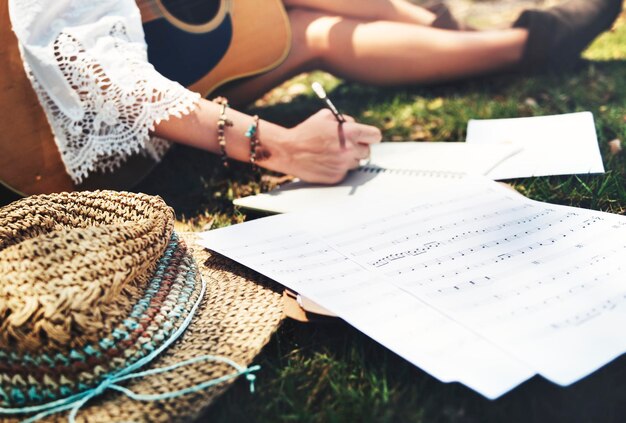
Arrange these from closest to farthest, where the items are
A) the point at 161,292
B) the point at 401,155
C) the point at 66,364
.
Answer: the point at 66,364 < the point at 161,292 < the point at 401,155

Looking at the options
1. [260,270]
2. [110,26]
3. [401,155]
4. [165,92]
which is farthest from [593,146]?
[110,26]

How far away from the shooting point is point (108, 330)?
77cm

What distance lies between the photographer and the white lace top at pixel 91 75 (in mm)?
1237

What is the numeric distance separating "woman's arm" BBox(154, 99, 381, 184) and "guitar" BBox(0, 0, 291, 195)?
219mm

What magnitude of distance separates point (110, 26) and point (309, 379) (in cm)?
87

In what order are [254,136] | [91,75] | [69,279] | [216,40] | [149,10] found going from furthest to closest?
[216,40], [149,10], [254,136], [91,75], [69,279]

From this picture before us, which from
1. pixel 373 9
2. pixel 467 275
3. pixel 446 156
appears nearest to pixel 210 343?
pixel 467 275

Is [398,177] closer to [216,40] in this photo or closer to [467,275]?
[467,275]

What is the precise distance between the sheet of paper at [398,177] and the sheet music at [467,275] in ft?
0.25

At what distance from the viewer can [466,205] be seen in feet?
3.62

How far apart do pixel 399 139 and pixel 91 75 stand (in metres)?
0.81

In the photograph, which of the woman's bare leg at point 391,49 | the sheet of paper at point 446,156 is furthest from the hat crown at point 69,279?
the woman's bare leg at point 391,49

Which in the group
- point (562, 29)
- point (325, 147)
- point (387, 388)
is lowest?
point (387, 388)

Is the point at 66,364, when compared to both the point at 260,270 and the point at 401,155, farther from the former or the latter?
the point at 401,155
